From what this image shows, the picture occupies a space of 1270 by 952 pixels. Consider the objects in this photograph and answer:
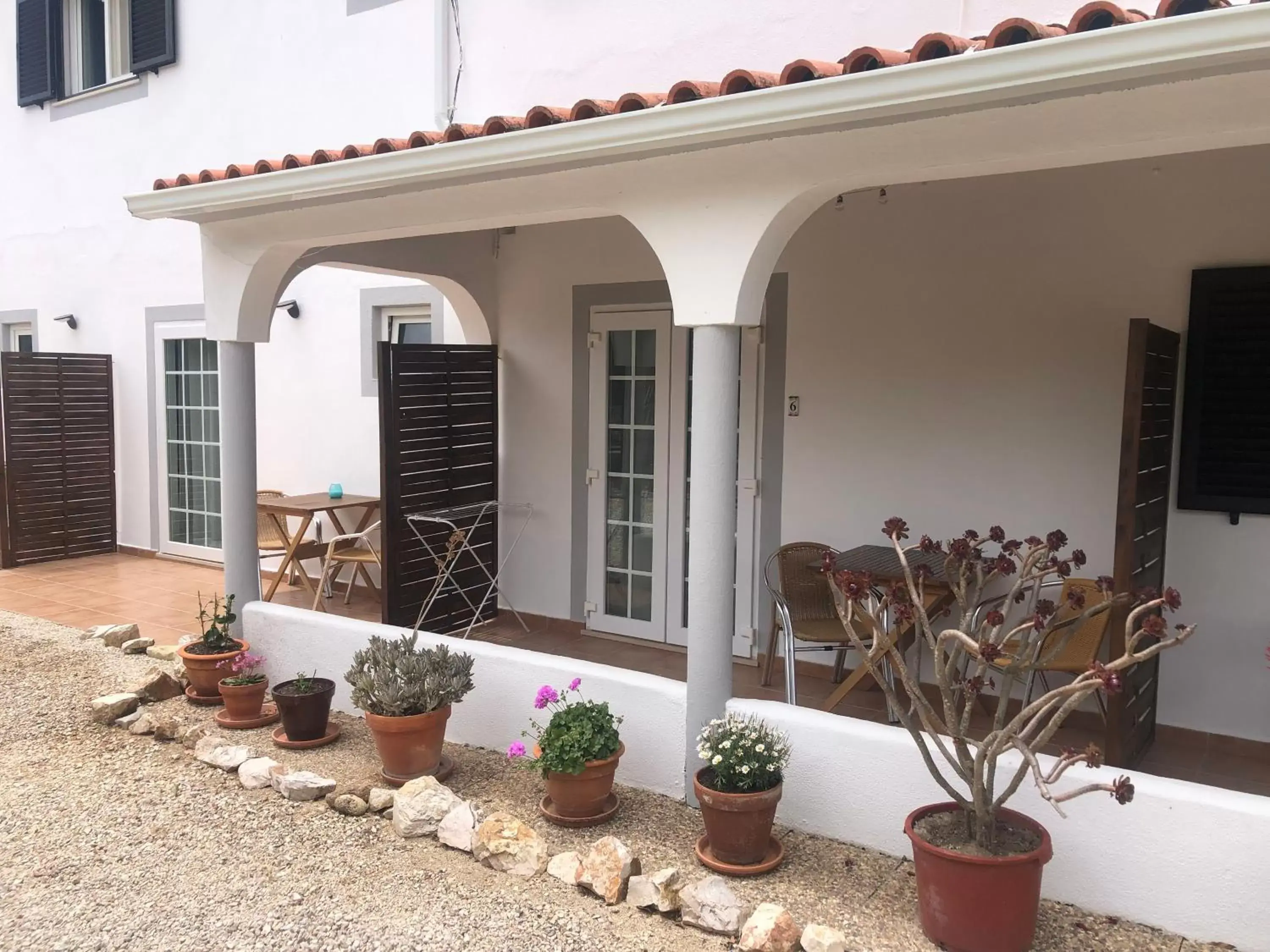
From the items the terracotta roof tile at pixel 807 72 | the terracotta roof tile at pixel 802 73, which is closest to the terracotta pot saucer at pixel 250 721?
the terracotta roof tile at pixel 802 73

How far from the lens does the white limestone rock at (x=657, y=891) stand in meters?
3.37

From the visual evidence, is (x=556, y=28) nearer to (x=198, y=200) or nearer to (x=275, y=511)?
(x=198, y=200)

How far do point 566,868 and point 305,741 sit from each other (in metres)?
1.92

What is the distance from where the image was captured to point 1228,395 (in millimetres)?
4641

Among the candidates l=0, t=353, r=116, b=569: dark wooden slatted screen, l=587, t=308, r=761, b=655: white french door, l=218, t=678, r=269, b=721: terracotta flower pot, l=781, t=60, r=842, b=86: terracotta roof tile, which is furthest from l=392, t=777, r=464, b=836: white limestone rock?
l=0, t=353, r=116, b=569: dark wooden slatted screen

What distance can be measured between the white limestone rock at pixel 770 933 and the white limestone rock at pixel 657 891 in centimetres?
29

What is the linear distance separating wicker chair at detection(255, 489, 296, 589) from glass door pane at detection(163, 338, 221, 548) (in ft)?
4.44

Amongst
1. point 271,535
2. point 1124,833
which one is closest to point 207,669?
point 271,535

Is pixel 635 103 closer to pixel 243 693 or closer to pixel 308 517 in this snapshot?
pixel 243 693

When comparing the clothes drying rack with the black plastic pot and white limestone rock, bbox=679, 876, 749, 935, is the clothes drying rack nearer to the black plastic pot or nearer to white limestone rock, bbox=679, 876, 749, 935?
the black plastic pot

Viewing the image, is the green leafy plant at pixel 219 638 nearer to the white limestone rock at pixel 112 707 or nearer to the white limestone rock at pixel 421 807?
the white limestone rock at pixel 112 707

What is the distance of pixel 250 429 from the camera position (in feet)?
19.0

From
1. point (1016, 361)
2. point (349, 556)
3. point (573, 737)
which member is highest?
point (1016, 361)

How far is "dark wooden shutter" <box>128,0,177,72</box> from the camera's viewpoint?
9047 mm
